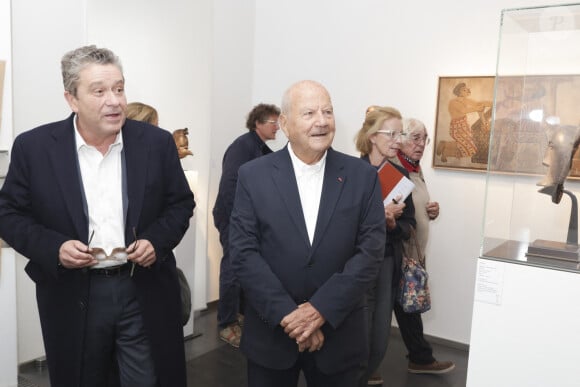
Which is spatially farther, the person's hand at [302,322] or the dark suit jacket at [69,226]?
the dark suit jacket at [69,226]

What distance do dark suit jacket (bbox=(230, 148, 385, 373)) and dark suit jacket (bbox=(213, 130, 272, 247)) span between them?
1.93 m

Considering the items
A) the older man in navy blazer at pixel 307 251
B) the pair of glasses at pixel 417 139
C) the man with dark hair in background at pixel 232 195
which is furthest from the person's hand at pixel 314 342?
the man with dark hair in background at pixel 232 195

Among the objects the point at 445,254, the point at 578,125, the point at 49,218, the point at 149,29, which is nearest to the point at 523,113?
the point at 578,125

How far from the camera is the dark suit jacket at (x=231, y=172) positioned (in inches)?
157

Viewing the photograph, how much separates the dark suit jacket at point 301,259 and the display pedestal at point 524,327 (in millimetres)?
444

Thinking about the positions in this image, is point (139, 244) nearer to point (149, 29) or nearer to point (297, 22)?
point (149, 29)

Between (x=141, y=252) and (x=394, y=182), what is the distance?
1.47 m

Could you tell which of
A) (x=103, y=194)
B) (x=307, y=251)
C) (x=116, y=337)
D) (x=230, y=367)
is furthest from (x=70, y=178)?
(x=230, y=367)

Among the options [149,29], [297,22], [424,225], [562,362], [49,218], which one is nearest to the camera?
[562,362]

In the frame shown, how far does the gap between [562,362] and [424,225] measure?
1.47m

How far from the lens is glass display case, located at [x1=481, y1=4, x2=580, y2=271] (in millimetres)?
1995

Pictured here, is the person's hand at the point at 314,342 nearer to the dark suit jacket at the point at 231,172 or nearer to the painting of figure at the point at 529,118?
the painting of figure at the point at 529,118

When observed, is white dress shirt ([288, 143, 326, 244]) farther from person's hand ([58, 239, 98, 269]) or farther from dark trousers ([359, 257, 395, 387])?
dark trousers ([359, 257, 395, 387])

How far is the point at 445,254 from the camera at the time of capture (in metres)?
4.39
